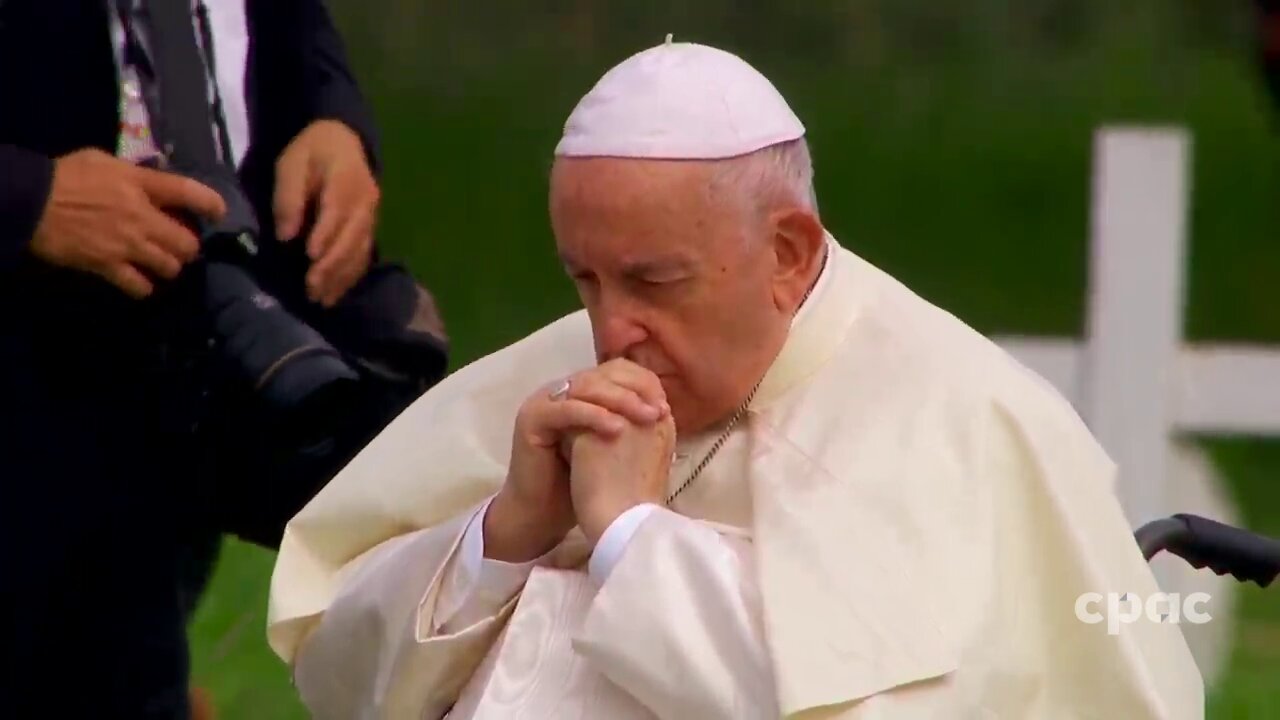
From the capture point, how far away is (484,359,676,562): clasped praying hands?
83.7 inches

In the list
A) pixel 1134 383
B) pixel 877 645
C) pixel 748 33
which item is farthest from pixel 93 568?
pixel 748 33

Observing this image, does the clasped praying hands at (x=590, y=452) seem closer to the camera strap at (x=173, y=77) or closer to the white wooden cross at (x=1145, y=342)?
the camera strap at (x=173, y=77)

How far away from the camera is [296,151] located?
3.15 m

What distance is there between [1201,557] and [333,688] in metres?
1.00

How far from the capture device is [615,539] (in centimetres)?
212

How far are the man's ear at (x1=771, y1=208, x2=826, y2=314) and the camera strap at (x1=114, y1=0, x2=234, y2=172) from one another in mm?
1010

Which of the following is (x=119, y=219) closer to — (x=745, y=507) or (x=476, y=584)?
(x=476, y=584)

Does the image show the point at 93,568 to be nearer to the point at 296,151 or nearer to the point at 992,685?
the point at 296,151

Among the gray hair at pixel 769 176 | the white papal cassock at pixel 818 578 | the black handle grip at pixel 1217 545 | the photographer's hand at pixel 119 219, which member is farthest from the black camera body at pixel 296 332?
the black handle grip at pixel 1217 545

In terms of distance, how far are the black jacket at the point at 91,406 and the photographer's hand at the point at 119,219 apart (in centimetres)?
3

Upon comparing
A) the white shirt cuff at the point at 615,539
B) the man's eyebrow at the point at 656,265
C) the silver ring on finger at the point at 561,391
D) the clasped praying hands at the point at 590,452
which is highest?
the man's eyebrow at the point at 656,265

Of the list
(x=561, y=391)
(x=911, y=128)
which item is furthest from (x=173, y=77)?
(x=911, y=128)

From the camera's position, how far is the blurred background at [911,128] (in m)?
11.1

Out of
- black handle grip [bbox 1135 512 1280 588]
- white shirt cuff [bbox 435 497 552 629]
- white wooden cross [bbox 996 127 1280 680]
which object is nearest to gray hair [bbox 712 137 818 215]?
white shirt cuff [bbox 435 497 552 629]
